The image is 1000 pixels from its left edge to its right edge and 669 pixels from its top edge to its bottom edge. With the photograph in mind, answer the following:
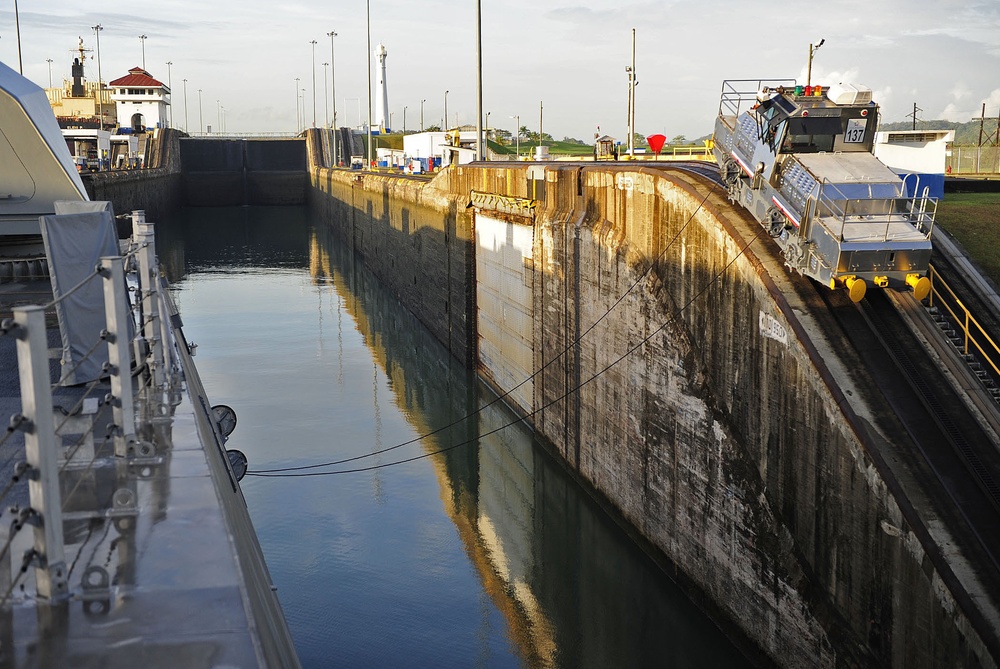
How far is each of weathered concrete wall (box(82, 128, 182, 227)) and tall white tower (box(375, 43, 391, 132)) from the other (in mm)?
27462

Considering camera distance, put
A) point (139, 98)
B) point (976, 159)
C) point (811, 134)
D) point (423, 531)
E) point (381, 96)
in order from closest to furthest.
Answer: point (811, 134)
point (423, 531)
point (976, 159)
point (139, 98)
point (381, 96)

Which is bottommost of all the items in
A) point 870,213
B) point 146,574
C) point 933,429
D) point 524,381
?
point 524,381

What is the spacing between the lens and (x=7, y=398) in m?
8.44

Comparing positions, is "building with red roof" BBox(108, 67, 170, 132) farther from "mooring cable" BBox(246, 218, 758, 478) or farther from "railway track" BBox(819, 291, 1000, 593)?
"railway track" BBox(819, 291, 1000, 593)

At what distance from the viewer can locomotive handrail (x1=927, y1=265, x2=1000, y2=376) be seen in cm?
1110

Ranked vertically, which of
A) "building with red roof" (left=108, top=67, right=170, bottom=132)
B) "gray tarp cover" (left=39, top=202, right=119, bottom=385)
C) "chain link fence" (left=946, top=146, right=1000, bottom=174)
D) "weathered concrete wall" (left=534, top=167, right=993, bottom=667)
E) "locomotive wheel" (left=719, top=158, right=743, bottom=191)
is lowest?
"weathered concrete wall" (left=534, top=167, right=993, bottom=667)

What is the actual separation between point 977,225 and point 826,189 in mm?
5973

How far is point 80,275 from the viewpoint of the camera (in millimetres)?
9609

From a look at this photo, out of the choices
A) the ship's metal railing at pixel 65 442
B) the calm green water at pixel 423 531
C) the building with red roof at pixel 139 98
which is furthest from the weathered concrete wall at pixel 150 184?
the ship's metal railing at pixel 65 442

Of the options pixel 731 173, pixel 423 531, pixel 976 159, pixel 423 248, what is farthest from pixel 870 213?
pixel 976 159

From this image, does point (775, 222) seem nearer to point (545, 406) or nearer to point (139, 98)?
point (545, 406)

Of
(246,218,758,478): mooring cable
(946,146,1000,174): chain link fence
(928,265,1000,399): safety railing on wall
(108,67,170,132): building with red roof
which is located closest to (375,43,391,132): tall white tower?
(108,67,170,132): building with red roof

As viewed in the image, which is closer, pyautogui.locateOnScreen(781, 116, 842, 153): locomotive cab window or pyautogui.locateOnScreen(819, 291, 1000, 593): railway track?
pyautogui.locateOnScreen(819, 291, 1000, 593): railway track

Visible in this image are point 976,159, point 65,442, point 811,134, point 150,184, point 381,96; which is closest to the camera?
point 65,442
